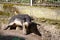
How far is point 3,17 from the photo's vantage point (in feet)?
30.8

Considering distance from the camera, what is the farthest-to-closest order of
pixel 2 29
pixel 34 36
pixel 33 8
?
pixel 33 8 → pixel 2 29 → pixel 34 36

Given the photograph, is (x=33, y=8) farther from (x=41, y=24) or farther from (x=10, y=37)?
(x=10, y=37)

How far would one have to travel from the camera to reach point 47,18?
8.96 metres

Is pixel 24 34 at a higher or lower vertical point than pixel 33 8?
lower

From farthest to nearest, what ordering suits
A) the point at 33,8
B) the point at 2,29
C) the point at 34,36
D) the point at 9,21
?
the point at 33,8 → the point at 9,21 → the point at 2,29 → the point at 34,36

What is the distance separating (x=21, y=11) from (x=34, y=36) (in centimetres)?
249

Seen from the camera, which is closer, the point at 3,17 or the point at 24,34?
the point at 24,34

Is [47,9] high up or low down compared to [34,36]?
up

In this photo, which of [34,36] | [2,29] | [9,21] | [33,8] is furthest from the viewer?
[33,8]

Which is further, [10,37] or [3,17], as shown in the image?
[3,17]

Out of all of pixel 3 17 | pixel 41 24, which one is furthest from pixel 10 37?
pixel 3 17

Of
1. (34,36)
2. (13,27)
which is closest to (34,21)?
(13,27)

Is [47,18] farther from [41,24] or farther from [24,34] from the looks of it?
[24,34]

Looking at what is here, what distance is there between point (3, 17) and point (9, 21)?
86 centimetres
